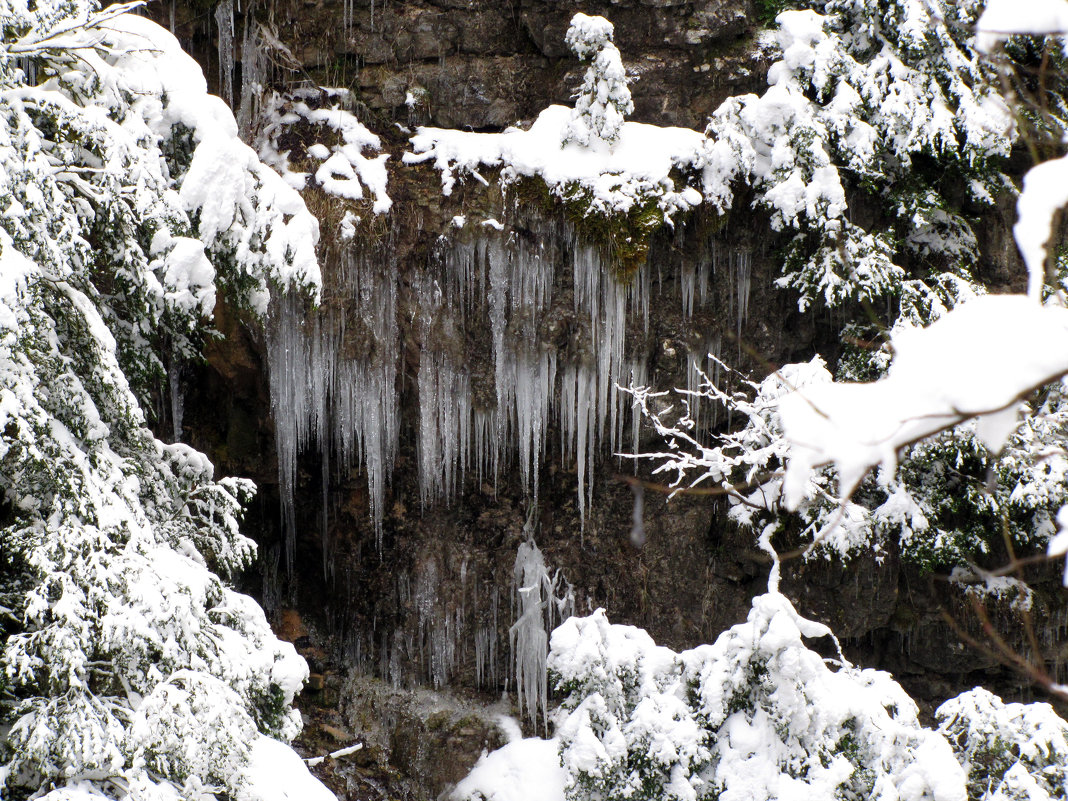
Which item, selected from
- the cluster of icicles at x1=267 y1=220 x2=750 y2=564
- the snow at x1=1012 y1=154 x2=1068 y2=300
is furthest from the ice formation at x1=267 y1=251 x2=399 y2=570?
the snow at x1=1012 y1=154 x2=1068 y2=300

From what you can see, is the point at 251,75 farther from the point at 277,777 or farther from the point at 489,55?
the point at 277,777

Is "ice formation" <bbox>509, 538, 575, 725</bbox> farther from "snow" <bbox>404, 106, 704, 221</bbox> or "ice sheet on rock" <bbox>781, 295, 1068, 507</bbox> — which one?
"ice sheet on rock" <bbox>781, 295, 1068, 507</bbox>

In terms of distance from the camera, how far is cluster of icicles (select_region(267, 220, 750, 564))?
6461 millimetres

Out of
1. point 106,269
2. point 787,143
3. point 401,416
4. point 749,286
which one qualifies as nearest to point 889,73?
point 787,143

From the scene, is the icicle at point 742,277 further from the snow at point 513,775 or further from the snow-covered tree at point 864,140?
the snow at point 513,775

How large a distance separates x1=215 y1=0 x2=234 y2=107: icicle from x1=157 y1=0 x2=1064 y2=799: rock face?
16 cm

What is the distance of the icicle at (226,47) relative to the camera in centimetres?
664

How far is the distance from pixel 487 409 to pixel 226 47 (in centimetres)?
348

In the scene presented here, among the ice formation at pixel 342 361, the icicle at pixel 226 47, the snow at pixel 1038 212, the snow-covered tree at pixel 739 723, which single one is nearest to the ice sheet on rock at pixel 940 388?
the snow at pixel 1038 212

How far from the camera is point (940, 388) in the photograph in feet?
4.24

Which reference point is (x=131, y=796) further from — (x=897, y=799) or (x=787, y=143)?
(x=787, y=143)

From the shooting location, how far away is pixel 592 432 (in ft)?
21.9

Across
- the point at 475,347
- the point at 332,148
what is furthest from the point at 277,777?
the point at 332,148

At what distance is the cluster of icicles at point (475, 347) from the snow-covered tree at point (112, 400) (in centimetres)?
230
